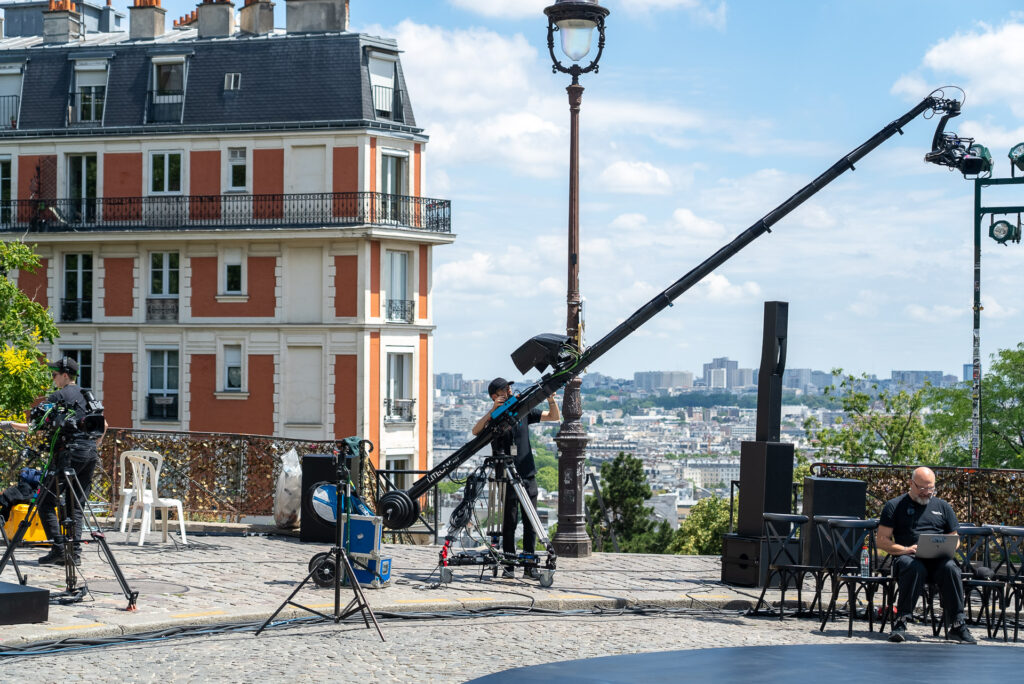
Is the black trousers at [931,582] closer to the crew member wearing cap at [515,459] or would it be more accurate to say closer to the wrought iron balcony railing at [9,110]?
the crew member wearing cap at [515,459]

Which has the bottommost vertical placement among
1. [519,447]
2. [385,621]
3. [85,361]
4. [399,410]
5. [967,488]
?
[385,621]

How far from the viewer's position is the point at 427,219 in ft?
169

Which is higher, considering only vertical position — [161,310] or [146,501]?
[161,310]

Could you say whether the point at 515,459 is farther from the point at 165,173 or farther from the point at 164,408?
the point at 165,173

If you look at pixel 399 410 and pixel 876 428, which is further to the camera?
pixel 876 428

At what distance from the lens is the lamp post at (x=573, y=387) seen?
613 inches

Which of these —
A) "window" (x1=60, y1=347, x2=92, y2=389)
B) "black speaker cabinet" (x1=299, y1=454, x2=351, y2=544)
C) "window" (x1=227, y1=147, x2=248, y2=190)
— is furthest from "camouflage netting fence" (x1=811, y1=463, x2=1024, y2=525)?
"window" (x1=60, y1=347, x2=92, y2=389)

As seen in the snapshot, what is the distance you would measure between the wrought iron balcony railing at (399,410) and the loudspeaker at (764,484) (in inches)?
1450

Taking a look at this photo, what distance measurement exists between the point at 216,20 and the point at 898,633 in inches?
1840

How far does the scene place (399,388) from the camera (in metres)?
51.2

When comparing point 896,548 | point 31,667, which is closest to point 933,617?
point 896,548

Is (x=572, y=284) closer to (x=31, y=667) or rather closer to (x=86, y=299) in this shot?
(x=31, y=667)

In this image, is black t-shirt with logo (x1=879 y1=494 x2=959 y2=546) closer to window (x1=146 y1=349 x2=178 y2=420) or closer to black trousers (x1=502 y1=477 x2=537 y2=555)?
black trousers (x1=502 y1=477 x2=537 y2=555)

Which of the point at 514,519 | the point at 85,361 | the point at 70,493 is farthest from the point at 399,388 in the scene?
the point at 70,493
